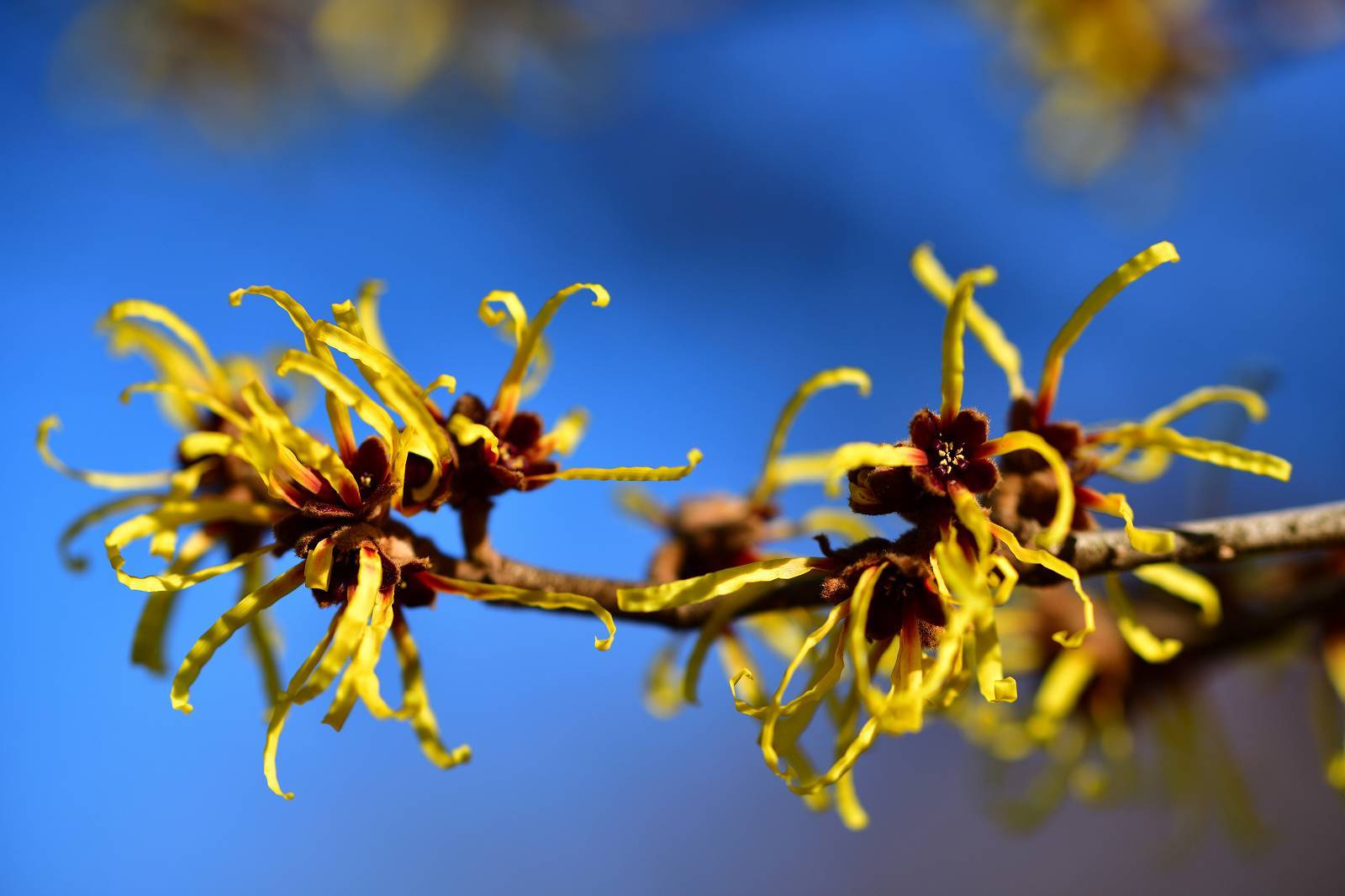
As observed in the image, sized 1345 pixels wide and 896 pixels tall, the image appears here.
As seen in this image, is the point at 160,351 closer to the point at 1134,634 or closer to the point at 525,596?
the point at 525,596

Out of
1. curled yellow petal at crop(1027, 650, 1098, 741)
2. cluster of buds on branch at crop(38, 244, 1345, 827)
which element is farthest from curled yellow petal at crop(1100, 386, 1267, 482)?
curled yellow petal at crop(1027, 650, 1098, 741)

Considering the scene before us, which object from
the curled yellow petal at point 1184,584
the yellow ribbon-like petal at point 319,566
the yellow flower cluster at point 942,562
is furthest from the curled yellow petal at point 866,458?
the yellow ribbon-like petal at point 319,566

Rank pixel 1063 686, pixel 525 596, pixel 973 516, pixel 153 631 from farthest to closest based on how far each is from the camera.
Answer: pixel 1063 686
pixel 153 631
pixel 525 596
pixel 973 516

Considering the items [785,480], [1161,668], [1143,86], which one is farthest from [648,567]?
[1143,86]

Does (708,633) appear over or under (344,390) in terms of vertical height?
under

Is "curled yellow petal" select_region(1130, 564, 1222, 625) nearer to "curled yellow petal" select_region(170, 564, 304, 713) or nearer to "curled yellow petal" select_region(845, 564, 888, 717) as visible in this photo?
"curled yellow petal" select_region(845, 564, 888, 717)

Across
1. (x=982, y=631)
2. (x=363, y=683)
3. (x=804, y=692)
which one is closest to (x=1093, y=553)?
(x=982, y=631)

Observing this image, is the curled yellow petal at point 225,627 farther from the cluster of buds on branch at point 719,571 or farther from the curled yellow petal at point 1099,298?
the curled yellow petal at point 1099,298

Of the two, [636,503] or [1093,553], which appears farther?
[636,503]
